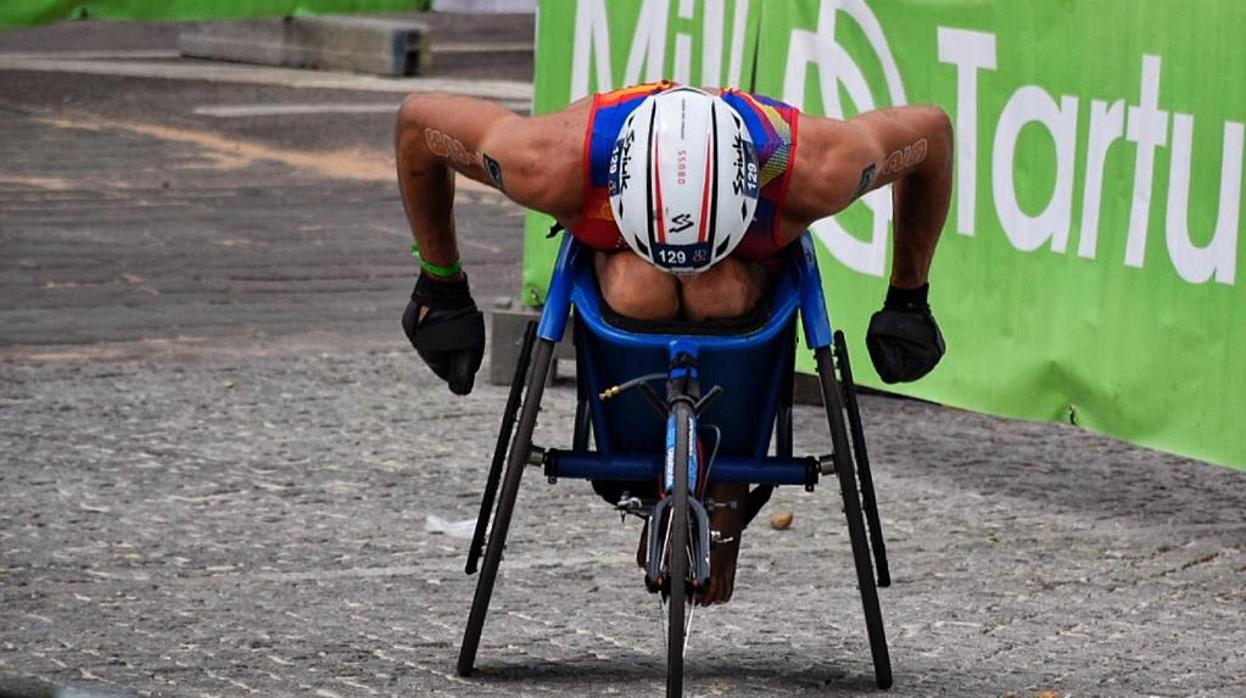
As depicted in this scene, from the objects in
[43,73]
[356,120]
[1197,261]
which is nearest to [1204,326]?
[1197,261]

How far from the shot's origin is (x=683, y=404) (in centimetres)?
536

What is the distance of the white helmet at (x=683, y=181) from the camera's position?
16.8 feet

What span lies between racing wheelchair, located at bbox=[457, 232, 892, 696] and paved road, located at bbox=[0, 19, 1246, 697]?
481 mm

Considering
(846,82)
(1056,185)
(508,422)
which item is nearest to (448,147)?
(508,422)

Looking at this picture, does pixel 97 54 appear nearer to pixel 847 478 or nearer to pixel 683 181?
pixel 847 478

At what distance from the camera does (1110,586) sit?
23.0 feet

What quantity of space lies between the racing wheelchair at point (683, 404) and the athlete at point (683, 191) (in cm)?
7

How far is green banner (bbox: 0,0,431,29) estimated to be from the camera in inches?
512

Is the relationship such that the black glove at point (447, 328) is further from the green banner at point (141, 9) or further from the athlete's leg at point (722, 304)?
the green banner at point (141, 9)

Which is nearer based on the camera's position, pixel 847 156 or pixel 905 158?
pixel 847 156

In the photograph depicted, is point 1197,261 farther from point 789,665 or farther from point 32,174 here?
point 32,174

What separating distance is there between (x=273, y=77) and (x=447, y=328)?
14.3 metres

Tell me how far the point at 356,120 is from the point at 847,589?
36.1 feet

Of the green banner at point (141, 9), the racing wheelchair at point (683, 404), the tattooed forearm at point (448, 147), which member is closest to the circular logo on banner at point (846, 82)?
the racing wheelchair at point (683, 404)
